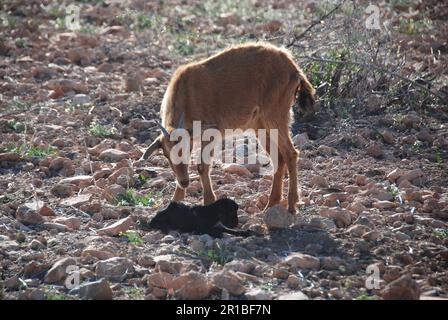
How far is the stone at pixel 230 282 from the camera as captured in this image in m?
5.77

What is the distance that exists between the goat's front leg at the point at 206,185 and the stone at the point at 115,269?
167cm

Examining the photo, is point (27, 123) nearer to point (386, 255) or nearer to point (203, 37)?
point (203, 37)

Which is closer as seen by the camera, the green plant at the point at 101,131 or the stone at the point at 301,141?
the stone at the point at 301,141

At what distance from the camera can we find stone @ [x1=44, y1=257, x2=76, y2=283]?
6176 mm

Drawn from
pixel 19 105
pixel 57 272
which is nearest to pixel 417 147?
pixel 57 272

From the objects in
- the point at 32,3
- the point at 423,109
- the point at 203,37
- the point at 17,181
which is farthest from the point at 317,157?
the point at 32,3

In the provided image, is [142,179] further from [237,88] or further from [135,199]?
[237,88]

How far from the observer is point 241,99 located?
26.3 feet

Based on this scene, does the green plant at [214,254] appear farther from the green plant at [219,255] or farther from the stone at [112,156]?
the stone at [112,156]

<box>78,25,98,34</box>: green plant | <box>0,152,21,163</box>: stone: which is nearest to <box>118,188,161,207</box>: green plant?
<box>0,152,21,163</box>: stone

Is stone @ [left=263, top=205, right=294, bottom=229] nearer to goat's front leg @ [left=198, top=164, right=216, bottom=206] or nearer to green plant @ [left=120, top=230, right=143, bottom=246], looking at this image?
goat's front leg @ [left=198, top=164, right=216, bottom=206]

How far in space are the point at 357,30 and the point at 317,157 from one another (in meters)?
2.06

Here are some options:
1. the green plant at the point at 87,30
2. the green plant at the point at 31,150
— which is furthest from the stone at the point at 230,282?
the green plant at the point at 87,30
